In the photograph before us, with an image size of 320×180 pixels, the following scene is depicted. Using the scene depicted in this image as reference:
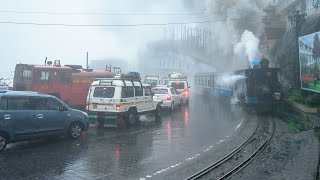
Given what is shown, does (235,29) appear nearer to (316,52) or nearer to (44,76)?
(316,52)

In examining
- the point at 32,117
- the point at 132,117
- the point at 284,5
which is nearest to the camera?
the point at 32,117

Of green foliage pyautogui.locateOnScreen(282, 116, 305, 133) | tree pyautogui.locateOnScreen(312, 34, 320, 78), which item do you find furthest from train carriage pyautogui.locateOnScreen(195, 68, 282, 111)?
tree pyautogui.locateOnScreen(312, 34, 320, 78)

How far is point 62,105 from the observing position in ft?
41.1

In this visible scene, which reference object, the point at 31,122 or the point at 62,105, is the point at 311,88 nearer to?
the point at 62,105

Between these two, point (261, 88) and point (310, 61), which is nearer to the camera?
point (310, 61)

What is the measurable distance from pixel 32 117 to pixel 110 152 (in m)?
2.76

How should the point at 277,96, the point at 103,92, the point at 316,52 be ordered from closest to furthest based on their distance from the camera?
the point at 103,92 < the point at 316,52 < the point at 277,96

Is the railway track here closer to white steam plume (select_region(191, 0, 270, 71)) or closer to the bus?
the bus

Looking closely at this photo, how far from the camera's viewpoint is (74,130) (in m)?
12.9

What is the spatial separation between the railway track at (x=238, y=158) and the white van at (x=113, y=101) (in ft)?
18.8

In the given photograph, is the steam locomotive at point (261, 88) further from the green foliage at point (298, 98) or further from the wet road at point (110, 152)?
the wet road at point (110, 152)

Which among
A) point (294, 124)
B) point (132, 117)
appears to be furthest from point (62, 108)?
point (294, 124)

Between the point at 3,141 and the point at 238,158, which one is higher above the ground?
the point at 3,141

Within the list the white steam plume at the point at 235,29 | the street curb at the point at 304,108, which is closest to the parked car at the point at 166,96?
the street curb at the point at 304,108
